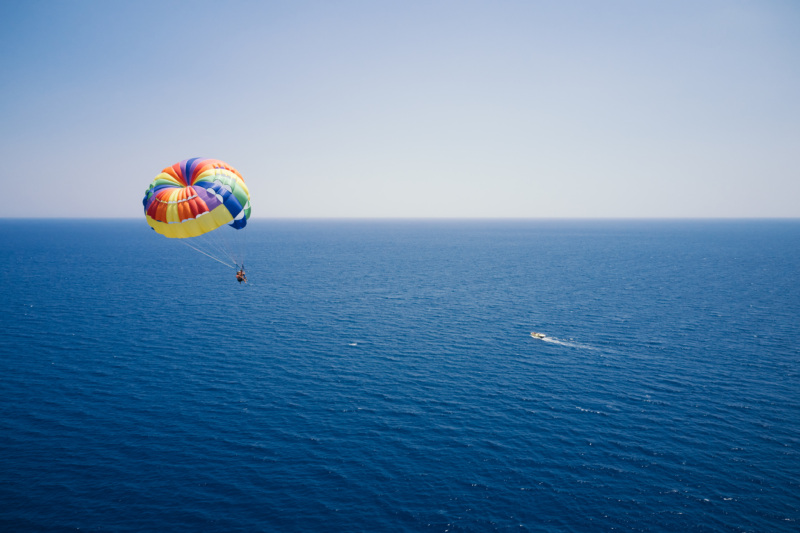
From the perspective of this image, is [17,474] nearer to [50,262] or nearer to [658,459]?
[658,459]

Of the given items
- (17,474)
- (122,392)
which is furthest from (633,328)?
(17,474)

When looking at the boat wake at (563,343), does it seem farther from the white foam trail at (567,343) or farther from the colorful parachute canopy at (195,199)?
the colorful parachute canopy at (195,199)

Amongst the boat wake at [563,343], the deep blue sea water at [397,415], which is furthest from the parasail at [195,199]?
the boat wake at [563,343]

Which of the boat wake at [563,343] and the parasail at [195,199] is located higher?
the parasail at [195,199]

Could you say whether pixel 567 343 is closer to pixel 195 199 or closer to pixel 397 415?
pixel 397 415

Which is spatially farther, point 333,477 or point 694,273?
point 694,273

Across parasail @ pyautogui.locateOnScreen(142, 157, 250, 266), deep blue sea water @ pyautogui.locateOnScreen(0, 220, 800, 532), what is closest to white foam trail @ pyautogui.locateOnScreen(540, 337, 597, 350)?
deep blue sea water @ pyautogui.locateOnScreen(0, 220, 800, 532)

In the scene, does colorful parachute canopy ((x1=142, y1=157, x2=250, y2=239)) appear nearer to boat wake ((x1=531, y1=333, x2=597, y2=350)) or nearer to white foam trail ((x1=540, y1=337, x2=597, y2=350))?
boat wake ((x1=531, y1=333, x2=597, y2=350))
